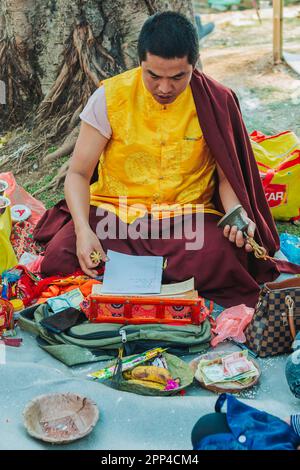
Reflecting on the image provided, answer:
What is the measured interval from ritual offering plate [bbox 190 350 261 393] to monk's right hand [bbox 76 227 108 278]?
0.81 metres

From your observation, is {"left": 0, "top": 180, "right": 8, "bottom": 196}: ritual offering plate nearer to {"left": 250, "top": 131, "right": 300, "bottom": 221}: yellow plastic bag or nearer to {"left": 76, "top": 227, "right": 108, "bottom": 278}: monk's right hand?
{"left": 76, "top": 227, "right": 108, "bottom": 278}: monk's right hand

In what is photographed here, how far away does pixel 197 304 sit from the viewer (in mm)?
3664

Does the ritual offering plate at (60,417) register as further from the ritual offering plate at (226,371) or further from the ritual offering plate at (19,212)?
the ritual offering plate at (19,212)

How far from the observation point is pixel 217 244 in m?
3.98

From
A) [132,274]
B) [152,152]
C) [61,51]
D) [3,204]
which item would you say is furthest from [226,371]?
[61,51]

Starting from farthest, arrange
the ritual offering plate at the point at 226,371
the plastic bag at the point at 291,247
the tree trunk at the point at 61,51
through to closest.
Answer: the tree trunk at the point at 61,51 < the plastic bag at the point at 291,247 < the ritual offering plate at the point at 226,371

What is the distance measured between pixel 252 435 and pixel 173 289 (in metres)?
1.42

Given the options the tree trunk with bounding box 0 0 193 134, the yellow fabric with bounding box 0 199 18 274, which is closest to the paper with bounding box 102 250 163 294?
the yellow fabric with bounding box 0 199 18 274

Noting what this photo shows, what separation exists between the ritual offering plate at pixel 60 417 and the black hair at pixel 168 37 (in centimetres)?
169

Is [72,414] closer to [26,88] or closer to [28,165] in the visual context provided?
[28,165]

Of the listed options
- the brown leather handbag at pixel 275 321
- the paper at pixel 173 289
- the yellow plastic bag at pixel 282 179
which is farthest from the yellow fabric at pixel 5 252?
the yellow plastic bag at pixel 282 179

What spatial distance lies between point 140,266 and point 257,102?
394 cm

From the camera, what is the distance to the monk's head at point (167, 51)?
356 centimetres

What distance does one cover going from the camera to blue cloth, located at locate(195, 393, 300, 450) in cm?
241
